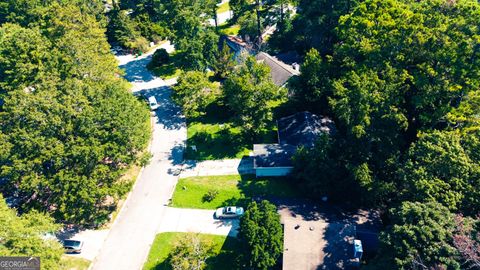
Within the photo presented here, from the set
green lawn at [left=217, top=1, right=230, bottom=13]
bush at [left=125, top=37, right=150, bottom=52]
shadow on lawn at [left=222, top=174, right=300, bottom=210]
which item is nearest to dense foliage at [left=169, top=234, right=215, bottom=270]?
shadow on lawn at [left=222, top=174, right=300, bottom=210]

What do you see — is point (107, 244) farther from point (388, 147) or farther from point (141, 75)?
point (141, 75)

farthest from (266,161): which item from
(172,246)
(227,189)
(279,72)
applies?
(279,72)

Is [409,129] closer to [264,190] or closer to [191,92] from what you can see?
[264,190]

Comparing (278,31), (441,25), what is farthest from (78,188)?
(278,31)

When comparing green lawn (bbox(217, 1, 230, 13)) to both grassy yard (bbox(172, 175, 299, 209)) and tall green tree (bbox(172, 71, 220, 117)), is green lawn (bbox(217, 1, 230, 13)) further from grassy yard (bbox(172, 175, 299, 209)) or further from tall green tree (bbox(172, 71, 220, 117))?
grassy yard (bbox(172, 175, 299, 209))

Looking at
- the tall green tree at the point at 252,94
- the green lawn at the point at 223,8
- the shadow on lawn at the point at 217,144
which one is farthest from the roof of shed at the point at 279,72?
the green lawn at the point at 223,8

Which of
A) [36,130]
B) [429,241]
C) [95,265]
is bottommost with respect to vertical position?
[95,265]
